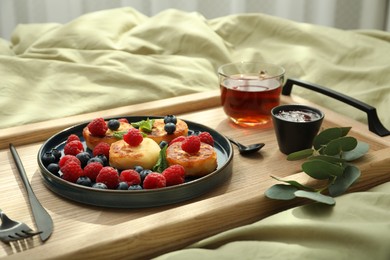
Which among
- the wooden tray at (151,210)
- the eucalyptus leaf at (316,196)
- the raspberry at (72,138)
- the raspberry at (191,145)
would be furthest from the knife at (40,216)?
the eucalyptus leaf at (316,196)

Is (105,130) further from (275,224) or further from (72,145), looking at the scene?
(275,224)

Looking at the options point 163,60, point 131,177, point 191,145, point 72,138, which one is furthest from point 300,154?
point 163,60

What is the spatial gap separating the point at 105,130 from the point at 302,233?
16.4 inches

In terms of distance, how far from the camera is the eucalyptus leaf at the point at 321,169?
0.94 metres

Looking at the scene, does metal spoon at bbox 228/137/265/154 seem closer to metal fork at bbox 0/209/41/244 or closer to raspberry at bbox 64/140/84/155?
raspberry at bbox 64/140/84/155

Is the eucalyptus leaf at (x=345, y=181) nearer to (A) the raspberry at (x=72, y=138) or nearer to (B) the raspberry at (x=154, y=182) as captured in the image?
(B) the raspberry at (x=154, y=182)

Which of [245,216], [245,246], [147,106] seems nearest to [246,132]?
[147,106]

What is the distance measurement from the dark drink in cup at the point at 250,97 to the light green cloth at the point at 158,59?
226 mm

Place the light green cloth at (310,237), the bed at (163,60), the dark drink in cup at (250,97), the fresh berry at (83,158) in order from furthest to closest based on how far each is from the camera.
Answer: the bed at (163,60)
the dark drink in cup at (250,97)
the fresh berry at (83,158)
the light green cloth at (310,237)

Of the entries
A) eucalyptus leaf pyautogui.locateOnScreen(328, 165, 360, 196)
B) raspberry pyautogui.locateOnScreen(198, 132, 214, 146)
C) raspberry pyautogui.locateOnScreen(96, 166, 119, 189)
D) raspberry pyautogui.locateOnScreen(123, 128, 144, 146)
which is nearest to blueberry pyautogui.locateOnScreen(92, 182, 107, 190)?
raspberry pyautogui.locateOnScreen(96, 166, 119, 189)

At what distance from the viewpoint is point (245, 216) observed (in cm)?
90

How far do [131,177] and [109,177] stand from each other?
0.03 metres

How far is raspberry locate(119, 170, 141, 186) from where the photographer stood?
929 millimetres

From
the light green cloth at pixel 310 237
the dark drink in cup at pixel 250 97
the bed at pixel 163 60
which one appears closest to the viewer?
the light green cloth at pixel 310 237
